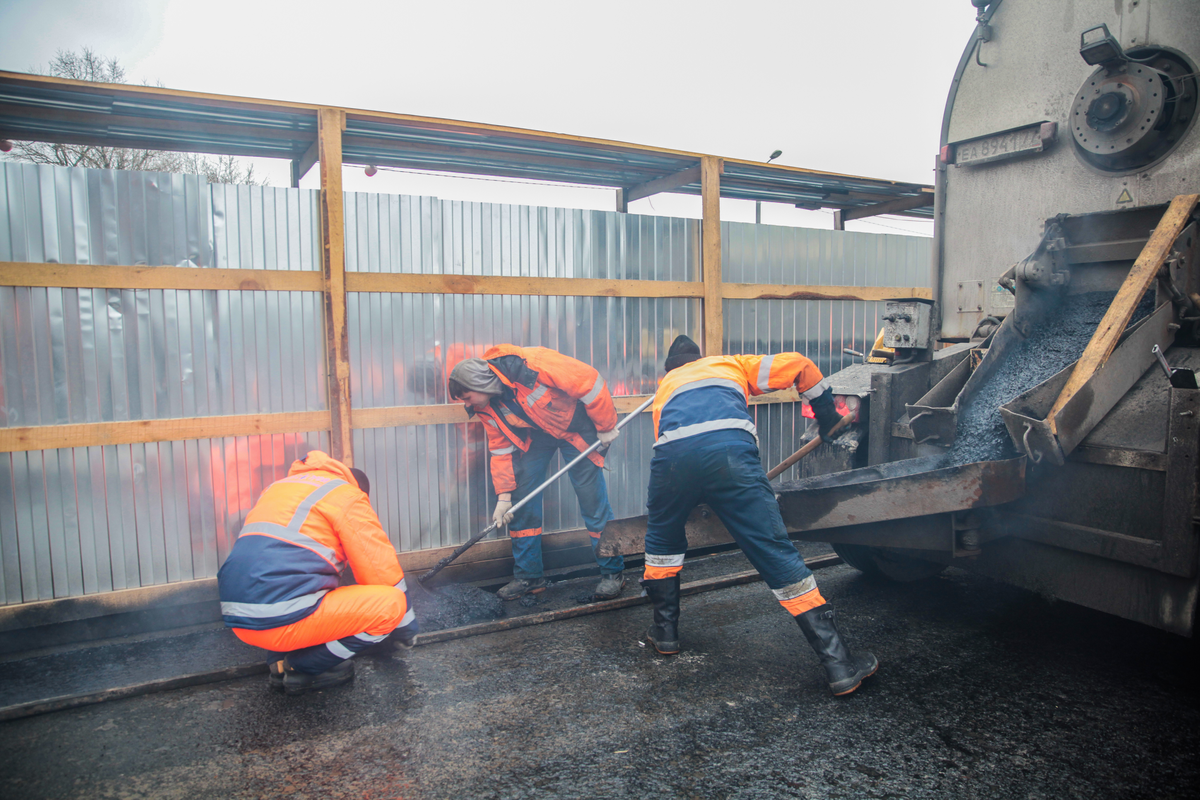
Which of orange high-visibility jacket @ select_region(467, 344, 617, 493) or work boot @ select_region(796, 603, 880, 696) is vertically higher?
orange high-visibility jacket @ select_region(467, 344, 617, 493)

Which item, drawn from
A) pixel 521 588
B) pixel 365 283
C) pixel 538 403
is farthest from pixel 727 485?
pixel 365 283

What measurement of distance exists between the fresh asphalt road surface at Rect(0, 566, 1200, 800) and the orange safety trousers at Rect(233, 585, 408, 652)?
0.28 meters

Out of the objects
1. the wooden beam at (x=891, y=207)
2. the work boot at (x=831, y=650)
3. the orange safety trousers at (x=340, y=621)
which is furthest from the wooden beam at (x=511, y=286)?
the work boot at (x=831, y=650)

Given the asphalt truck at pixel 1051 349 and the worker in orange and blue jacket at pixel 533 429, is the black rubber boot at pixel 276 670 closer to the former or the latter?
the worker in orange and blue jacket at pixel 533 429

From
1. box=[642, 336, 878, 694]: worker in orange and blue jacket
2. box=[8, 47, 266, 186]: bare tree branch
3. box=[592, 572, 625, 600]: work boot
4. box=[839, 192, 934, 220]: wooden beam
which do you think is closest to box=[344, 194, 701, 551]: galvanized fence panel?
box=[592, 572, 625, 600]: work boot

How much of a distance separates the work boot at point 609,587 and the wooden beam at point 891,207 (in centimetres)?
461

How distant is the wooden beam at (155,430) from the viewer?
3695mm

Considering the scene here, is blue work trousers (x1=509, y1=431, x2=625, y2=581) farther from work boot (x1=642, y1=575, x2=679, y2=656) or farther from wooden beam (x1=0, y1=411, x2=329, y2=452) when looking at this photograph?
wooden beam (x1=0, y1=411, x2=329, y2=452)

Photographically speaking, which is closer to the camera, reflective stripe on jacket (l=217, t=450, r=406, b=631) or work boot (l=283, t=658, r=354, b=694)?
reflective stripe on jacket (l=217, t=450, r=406, b=631)

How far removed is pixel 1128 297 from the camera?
3.00m

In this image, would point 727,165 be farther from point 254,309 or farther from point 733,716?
point 733,716

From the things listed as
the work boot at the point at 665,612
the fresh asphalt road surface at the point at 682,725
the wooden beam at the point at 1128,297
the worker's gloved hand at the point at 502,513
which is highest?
the wooden beam at the point at 1128,297

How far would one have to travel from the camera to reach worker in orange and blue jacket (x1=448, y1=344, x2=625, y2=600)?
4.34 meters

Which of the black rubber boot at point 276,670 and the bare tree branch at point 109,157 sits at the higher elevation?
the bare tree branch at point 109,157
